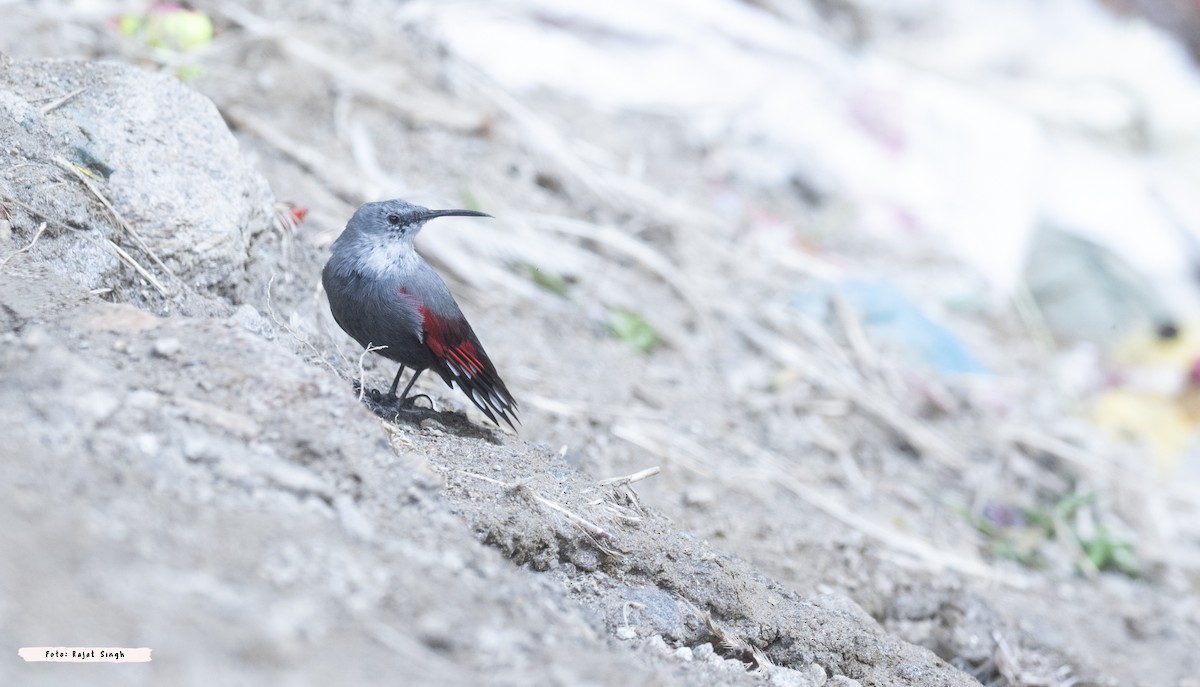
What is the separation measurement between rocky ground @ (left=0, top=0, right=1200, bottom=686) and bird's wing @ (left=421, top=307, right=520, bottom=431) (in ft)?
0.49

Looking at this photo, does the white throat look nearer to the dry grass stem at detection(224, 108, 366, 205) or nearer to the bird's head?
the bird's head

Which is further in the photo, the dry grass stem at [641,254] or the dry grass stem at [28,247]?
the dry grass stem at [641,254]

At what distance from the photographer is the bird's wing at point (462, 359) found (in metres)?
3.29

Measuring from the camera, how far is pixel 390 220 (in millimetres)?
3461

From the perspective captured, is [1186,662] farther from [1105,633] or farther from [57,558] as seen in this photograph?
[57,558]

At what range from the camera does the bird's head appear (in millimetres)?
3428

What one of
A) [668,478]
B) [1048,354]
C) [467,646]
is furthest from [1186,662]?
[467,646]

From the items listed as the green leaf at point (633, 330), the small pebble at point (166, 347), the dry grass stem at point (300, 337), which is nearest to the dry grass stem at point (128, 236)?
the dry grass stem at point (300, 337)

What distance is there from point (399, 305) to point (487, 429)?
524 mm

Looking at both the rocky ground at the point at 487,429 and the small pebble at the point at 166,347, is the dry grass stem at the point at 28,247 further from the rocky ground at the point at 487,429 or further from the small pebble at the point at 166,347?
the small pebble at the point at 166,347

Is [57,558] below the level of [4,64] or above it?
below

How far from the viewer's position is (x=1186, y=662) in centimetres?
475

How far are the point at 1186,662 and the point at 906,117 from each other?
521 cm

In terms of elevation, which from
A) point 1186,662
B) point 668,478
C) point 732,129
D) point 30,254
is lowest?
point 1186,662
